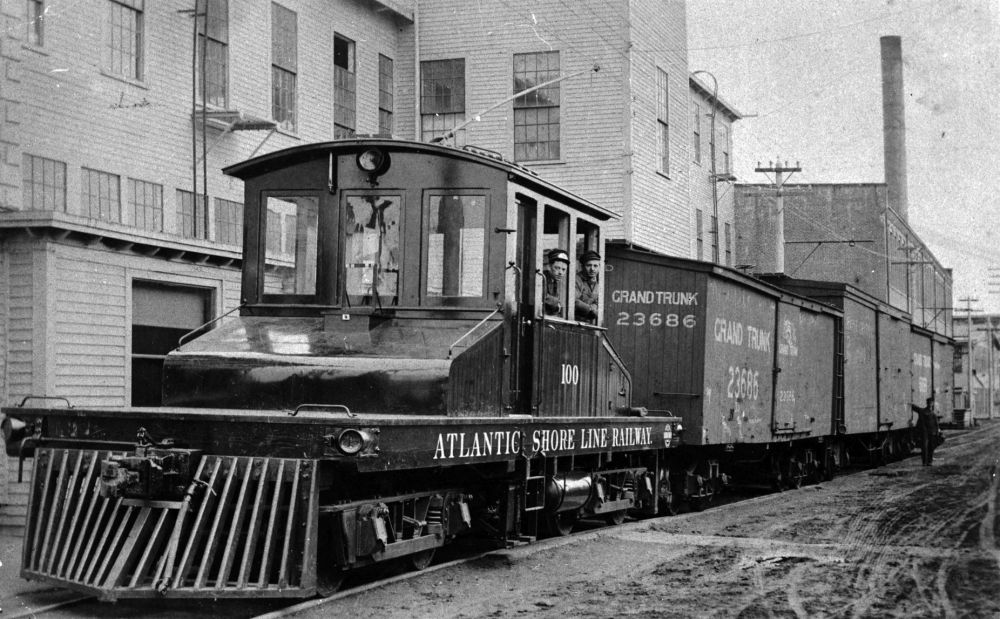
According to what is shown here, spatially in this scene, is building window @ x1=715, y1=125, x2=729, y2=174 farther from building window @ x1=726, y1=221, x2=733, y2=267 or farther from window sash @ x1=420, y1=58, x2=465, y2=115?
window sash @ x1=420, y1=58, x2=465, y2=115

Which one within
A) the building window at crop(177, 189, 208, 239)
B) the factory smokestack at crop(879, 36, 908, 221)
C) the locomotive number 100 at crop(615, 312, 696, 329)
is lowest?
the locomotive number 100 at crop(615, 312, 696, 329)

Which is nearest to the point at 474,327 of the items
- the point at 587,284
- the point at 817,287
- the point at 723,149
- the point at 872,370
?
the point at 587,284

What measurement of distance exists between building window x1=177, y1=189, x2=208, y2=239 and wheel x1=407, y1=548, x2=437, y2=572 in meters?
8.68

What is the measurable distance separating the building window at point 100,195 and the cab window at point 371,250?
7080 millimetres

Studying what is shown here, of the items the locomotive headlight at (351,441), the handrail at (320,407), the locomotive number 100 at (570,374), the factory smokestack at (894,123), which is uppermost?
the factory smokestack at (894,123)

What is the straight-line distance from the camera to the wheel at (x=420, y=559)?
8195 millimetres

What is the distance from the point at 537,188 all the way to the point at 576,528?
14.4ft

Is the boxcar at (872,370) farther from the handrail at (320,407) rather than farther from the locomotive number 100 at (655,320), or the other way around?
the handrail at (320,407)

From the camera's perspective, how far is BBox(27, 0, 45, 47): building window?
13.1 meters

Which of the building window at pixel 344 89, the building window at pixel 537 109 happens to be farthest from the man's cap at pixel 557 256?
the building window at pixel 537 109

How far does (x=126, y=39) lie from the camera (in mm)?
14680

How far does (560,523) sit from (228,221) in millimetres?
8269

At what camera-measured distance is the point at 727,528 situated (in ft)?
36.8

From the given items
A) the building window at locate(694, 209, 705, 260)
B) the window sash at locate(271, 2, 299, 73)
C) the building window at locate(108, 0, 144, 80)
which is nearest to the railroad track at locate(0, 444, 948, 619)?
the building window at locate(108, 0, 144, 80)
